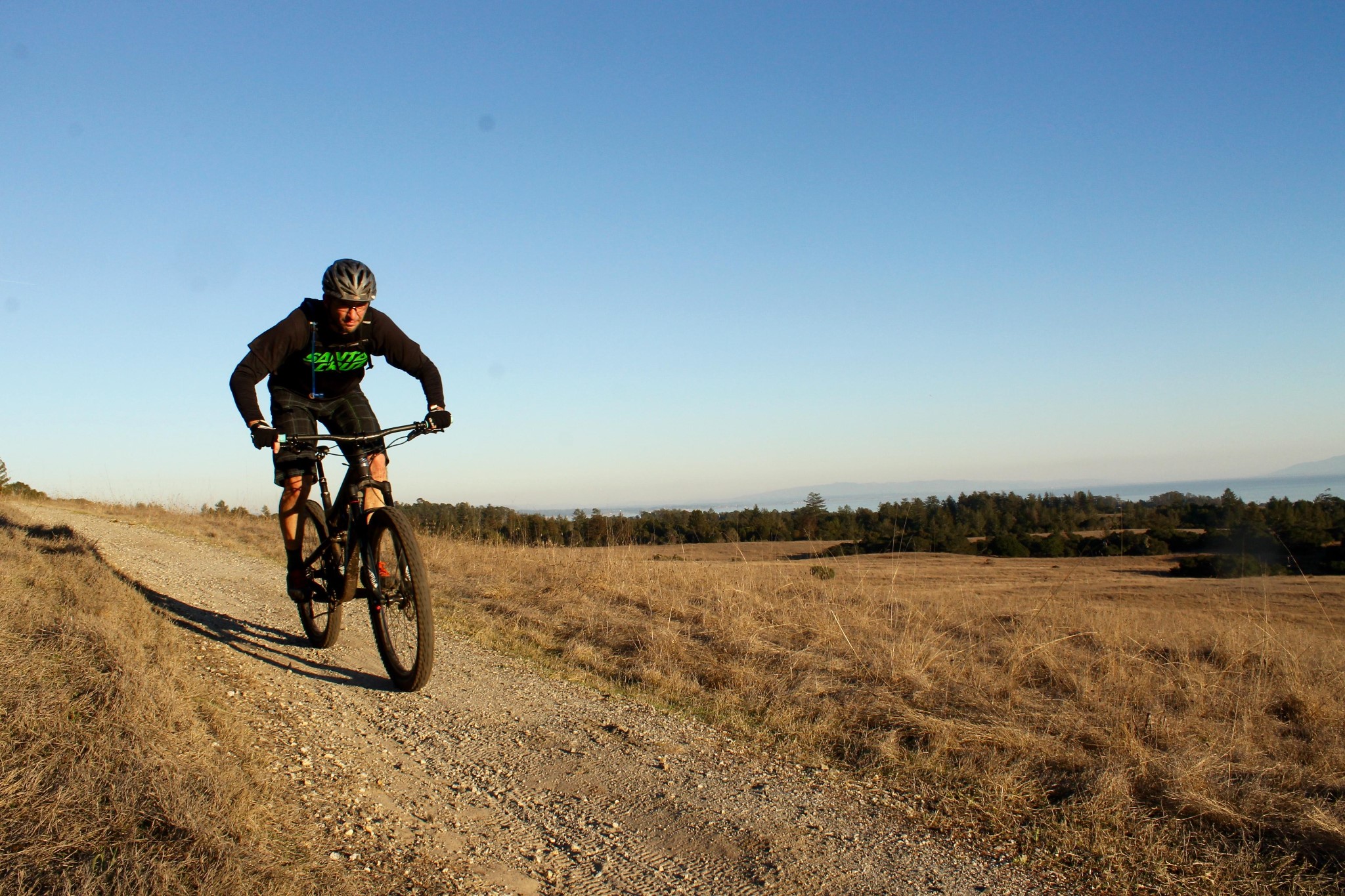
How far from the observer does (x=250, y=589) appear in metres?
7.85

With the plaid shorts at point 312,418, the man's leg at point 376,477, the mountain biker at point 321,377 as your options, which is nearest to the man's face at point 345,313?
the mountain biker at point 321,377

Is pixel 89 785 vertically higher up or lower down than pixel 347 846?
higher up

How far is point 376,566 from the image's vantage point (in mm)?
4754

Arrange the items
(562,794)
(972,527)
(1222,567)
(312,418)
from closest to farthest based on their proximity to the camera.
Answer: (562,794) < (312,418) < (1222,567) < (972,527)

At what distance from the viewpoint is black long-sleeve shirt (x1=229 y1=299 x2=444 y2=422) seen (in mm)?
4879

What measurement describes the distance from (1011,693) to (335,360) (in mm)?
4623

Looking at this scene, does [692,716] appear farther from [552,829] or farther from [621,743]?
[552,829]

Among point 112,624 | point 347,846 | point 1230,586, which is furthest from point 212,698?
point 1230,586

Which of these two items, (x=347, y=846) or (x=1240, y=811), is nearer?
(x=347, y=846)

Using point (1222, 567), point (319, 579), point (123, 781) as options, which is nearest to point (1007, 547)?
point (1222, 567)

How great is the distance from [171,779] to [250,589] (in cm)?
550

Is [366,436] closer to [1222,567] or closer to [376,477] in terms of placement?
[376,477]

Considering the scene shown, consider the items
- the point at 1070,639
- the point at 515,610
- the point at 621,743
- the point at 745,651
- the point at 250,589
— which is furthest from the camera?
the point at 250,589

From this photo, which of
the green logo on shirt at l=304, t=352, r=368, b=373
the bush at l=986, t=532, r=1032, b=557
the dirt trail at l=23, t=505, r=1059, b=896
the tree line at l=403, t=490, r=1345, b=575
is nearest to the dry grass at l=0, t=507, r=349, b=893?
the dirt trail at l=23, t=505, r=1059, b=896
